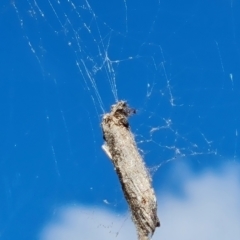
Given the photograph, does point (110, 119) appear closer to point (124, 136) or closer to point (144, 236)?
point (124, 136)

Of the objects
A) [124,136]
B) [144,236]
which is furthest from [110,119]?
[144,236]

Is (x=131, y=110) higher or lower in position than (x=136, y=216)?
higher

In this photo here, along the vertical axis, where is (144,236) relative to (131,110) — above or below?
below

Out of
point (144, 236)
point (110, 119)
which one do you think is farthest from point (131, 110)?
point (144, 236)

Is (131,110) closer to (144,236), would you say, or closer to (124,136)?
(124,136)

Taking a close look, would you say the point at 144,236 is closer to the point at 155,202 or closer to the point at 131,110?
the point at 155,202
